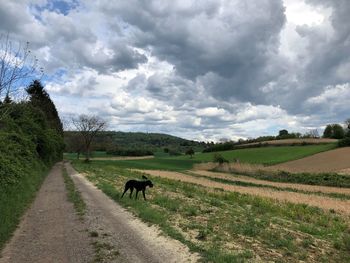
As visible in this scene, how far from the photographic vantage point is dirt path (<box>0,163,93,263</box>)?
32.8ft

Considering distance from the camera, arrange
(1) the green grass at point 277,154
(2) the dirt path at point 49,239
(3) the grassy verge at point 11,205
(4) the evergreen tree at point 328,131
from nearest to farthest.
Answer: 1. (2) the dirt path at point 49,239
2. (3) the grassy verge at point 11,205
3. (1) the green grass at point 277,154
4. (4) the evergreen tree at point 328,131

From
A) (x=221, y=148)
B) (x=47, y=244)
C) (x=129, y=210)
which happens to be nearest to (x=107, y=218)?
(x=129, y=210)

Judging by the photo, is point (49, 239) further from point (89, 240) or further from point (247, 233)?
point (247, 233)

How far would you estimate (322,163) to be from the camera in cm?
7000

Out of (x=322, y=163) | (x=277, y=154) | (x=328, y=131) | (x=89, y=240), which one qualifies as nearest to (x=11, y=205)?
(x=89, y=240)

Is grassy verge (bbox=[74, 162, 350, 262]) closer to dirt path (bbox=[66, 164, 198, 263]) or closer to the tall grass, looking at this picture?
dirt path (bbox=[66, 164, 198, 263])

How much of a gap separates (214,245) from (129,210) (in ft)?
22.6

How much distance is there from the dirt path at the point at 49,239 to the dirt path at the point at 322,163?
171ft

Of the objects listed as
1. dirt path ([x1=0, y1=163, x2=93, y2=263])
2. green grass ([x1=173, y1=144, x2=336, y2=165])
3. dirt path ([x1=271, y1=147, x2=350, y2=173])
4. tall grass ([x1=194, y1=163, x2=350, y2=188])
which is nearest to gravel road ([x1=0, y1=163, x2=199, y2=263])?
dirt path ([x1=0, y1=163, x2=93, y2=263])

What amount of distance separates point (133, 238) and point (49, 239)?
2460mm

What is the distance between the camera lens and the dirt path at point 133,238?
389 inches

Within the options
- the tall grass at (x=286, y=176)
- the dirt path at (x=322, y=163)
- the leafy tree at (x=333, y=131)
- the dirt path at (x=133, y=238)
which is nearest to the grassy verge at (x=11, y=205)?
the dirt path at (x=133, y=238)

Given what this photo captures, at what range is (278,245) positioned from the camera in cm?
1108

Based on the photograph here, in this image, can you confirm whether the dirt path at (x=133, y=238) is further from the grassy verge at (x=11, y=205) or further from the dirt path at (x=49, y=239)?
the grassy verge at (x=11, y=205)
